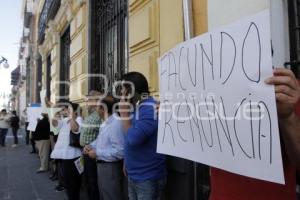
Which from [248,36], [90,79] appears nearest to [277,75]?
[248,36]

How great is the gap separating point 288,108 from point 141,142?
163 cm

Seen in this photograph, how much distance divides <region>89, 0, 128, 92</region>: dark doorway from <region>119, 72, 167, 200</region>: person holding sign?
2490mm

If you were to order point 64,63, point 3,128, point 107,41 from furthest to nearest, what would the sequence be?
point 3,128 → point 64,63 → point 107,41

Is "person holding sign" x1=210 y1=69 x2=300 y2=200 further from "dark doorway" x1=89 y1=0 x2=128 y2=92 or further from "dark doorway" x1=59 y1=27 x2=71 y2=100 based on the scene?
"dark doorway" x1=59 y1=27 x2=71 y2=100

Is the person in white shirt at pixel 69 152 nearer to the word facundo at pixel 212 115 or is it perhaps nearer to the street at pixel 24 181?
the street at pixel 24 181

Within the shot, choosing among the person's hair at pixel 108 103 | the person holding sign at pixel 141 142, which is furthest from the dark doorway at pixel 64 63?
the person holding sign at pixel 141 142

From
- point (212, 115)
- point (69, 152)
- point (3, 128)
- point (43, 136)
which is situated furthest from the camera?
point (3, 128)

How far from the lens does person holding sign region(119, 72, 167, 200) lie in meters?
3.00

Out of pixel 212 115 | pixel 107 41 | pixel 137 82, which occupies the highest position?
pixel 107 41

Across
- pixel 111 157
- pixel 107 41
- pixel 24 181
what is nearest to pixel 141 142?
pixel 111 157

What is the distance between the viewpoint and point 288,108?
1.50 m

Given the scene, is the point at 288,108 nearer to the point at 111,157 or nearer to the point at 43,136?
the point at 111,157

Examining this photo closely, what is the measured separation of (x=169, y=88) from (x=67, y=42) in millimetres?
8676

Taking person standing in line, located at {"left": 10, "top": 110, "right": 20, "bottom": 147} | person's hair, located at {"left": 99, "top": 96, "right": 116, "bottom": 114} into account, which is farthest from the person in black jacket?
person standing in line, located at {"left": 10, "top": 110, "right": 20, "bottom": 147}
